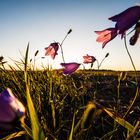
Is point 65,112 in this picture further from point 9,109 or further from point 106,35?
point 9,109

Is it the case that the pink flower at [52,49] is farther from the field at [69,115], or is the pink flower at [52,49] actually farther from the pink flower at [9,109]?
the pink flower at [9,109]

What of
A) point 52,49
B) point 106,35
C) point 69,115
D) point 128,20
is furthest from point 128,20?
point 52,49

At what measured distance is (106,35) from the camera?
131 centimetres

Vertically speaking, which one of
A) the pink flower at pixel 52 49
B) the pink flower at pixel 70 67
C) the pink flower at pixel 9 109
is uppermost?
the pink flower at pixel 52 49

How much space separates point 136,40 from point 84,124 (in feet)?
1.12

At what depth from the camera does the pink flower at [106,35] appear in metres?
1.18

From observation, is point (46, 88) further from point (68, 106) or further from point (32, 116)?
point (32, 116)

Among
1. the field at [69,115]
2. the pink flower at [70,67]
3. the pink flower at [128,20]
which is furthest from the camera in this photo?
the pink flower at [70,67]

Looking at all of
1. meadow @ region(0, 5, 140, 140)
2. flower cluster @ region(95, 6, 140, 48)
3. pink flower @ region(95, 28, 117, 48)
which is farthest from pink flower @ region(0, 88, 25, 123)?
pink flower @ region(95, 28, 117, 48)

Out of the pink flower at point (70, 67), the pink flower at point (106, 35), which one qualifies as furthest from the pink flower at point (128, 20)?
the pink flower at point (70, 67)

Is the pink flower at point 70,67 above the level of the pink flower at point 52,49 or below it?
below

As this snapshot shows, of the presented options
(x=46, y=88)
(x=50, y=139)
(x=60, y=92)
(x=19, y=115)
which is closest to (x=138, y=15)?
(x=19, y=115)

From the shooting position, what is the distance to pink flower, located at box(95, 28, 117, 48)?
1.18 m

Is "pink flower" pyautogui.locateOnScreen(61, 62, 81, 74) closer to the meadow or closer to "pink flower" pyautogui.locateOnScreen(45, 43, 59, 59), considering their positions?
the meadow
